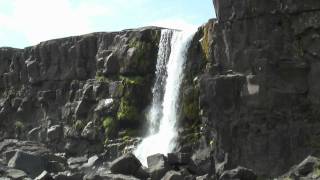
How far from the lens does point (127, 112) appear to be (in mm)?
54875

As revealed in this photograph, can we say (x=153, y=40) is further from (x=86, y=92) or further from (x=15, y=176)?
(x=15, y=176)

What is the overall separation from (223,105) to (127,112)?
16.3m

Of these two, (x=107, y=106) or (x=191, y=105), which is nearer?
(x=191, y=105)

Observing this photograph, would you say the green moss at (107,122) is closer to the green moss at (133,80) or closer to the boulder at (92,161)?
the boulder at (92,161)

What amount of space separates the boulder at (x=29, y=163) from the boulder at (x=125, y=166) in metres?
10.5

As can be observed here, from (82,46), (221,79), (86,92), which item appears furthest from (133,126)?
(221,79)

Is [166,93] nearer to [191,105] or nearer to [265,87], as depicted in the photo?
[191,105]

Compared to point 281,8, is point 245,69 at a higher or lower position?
lower

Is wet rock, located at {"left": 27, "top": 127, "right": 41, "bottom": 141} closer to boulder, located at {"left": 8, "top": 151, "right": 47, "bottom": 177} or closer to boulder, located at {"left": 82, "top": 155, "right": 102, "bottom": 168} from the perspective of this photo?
boulder, located at {"left": 82, "top": 155, "right": 102, "bottom": 168}

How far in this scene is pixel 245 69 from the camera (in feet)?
132

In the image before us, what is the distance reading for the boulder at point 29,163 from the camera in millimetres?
45938

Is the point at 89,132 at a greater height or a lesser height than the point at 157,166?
greater

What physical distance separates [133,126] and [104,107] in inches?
142

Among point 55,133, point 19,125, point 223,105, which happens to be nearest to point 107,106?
point 55,133
